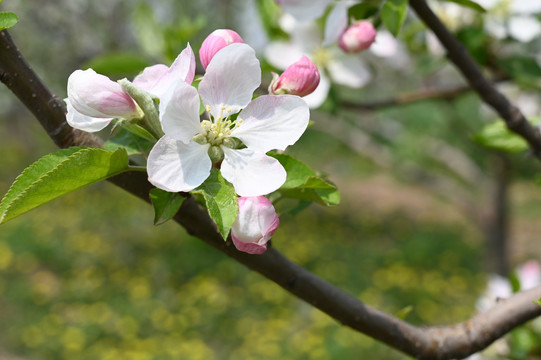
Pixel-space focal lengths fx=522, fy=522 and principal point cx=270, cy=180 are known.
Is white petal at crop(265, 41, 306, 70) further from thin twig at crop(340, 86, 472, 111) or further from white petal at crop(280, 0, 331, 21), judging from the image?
thin twig at crop(340, 86, 472, 111)

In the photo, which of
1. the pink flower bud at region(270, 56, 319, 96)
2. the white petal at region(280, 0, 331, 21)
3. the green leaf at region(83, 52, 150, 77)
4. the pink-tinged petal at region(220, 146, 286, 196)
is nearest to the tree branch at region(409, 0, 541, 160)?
the white petal at region(280, 0, 331, 21)

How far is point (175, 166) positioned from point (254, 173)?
0.07m

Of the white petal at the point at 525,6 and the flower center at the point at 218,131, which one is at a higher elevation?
the flower center at the point at 218,131

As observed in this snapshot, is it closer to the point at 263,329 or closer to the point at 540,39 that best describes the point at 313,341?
the point at 263,329

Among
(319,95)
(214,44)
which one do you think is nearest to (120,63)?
(319,95)

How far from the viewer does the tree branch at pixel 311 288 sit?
511mm

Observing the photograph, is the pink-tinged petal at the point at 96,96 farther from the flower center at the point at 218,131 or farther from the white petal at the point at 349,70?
the white petal at the point at 349,70

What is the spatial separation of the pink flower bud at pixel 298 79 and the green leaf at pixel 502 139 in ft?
1.76

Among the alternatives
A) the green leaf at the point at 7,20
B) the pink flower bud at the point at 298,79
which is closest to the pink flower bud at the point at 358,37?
the pink flower bud at the point at 298,79

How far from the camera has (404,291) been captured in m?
4.78

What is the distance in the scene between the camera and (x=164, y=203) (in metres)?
0.52

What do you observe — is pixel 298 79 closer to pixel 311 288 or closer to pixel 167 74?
pixel 167 74

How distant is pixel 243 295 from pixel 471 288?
2171 mm

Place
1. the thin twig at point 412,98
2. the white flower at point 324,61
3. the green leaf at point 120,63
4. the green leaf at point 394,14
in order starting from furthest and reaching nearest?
the thin twig at point 412,98 → the green leaf at point 120,63 → the white flower at point 324,61 → the green leaf at point 394,14
